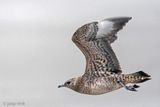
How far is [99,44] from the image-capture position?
146 centimetres

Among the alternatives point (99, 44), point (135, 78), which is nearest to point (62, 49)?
point (99, 44)

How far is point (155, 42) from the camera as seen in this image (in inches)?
56.9

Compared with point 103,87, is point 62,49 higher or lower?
higher

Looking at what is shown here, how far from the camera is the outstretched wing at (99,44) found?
4.75 ft

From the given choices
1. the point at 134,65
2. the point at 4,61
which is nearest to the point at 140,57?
the point at 134,65

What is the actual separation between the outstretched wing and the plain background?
23mm

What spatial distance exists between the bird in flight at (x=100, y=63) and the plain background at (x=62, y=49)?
0.02m

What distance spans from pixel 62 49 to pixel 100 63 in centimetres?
17

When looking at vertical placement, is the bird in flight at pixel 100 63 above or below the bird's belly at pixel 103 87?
above

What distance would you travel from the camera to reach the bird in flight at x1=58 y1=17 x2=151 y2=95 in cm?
144

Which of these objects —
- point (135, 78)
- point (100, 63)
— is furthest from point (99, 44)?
point (135, 78)

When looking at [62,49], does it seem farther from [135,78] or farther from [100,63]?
[135,78]

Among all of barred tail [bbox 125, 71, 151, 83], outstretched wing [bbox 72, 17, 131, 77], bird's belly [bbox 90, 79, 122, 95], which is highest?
outstretched wing [bbox 72, 17, 131, 77]

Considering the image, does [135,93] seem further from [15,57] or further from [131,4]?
[15,57]
